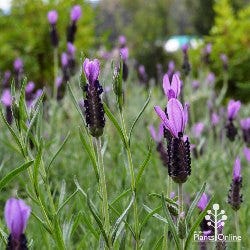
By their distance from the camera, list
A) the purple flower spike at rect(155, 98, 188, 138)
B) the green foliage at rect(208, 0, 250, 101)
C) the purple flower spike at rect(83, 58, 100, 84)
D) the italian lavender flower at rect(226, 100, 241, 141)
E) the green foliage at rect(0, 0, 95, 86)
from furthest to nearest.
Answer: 1. the green foliage at rect(208, 0, 250, 101)
2. the green foliage at rect(0, 0, 95, 86)
3. the italian lavender flower at rect(226, 100, 241, 141)
4. the purple flower spike at rect(83, 58, 100, 84)
5. the purple flower spike at rect(155, 98, 188, 138)

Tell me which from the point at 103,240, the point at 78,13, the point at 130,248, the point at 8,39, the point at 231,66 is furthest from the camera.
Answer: the point at 231,66

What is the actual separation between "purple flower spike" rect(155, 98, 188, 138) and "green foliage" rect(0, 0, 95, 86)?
16.0 ft

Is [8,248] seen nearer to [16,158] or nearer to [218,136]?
[16,158]

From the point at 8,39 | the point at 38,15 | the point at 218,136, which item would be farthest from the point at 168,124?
the point at 38,15

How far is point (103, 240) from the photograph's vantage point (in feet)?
3.62

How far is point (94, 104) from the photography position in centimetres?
106

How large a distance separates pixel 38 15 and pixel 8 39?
78 cm

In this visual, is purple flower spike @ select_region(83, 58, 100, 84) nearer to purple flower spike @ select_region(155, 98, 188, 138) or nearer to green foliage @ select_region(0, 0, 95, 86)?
purple flower spike @ select_region(155, 98, 188, 138)

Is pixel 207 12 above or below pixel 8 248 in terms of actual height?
above

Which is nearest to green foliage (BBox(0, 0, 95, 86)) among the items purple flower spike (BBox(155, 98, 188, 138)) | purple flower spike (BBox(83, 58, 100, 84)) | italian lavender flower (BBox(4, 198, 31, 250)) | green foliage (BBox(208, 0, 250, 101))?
green foliage (BBox(208, 0, 250, 101))

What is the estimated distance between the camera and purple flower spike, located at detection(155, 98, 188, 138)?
3.08 ft

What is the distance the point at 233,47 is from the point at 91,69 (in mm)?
5531

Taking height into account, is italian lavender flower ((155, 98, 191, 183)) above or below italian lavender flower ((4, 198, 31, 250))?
above

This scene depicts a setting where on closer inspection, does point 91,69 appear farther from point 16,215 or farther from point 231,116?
point 231,116
